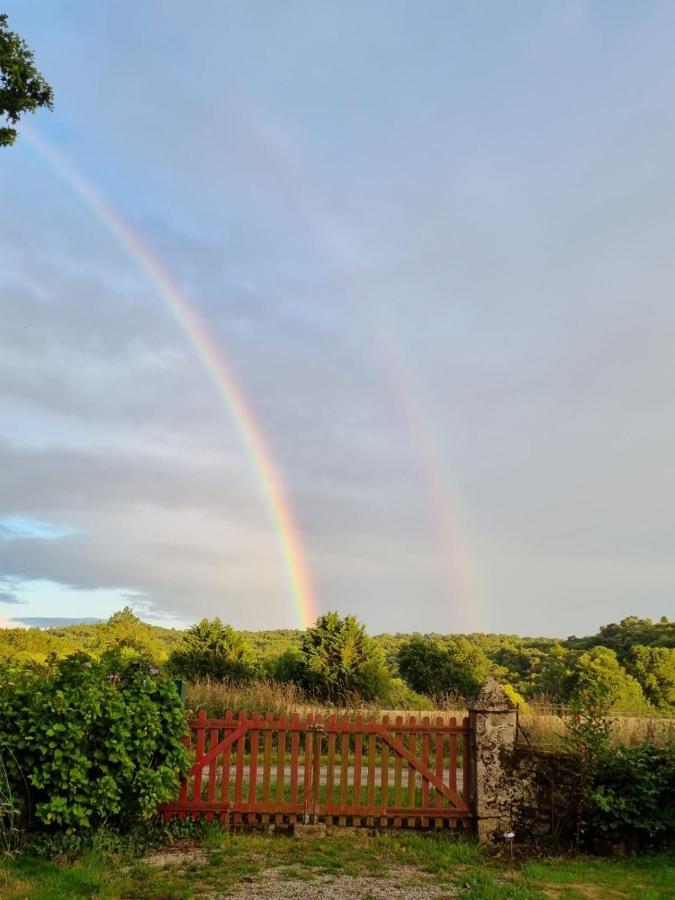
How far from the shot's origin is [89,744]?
625 centimetres

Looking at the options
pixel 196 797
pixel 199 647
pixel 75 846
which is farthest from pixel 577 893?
pixel 199 647

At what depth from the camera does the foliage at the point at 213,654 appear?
18.7 meters

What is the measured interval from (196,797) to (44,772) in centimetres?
178

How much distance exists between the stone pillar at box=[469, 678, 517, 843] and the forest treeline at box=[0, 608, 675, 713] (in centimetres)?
112

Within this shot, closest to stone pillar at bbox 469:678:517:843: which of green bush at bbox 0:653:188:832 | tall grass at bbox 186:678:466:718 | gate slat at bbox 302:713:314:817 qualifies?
gate slat at bbox 302:713:314:817

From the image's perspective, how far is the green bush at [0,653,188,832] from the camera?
19.7ft

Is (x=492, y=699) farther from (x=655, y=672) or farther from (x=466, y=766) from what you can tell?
(x=655, y=672)

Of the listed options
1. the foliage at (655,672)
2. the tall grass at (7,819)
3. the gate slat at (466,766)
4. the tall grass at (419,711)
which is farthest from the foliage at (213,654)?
the foliage at (655,672)

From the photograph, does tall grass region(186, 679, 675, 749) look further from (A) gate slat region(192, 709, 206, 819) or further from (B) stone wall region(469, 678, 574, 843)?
(A) gate slat region(192, 709, 206, 819)

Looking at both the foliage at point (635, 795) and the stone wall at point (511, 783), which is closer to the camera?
the foliage at point (635, 795)

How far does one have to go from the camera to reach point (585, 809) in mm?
6914

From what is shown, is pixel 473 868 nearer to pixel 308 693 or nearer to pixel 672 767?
pixel 672 767

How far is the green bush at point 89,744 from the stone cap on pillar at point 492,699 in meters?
2.95

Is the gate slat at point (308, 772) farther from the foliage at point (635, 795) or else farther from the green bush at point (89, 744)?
the foliage at point (635, 795)
